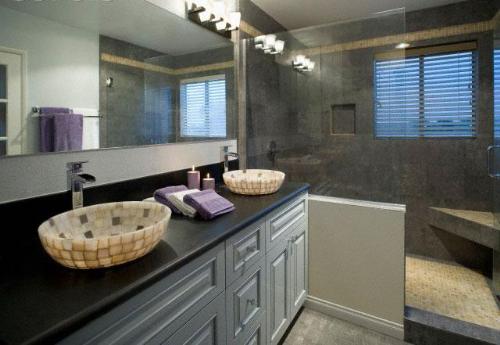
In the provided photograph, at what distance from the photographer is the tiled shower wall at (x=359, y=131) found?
253 centimetres

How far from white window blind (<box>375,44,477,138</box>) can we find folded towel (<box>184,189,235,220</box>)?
1705mm

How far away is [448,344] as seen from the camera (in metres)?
1.77

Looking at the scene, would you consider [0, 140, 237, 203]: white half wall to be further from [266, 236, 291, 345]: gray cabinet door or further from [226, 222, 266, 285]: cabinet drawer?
[266, 236, 291, 345]: gray cabinet door

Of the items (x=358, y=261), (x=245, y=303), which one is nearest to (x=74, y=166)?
(x=245, y=303)

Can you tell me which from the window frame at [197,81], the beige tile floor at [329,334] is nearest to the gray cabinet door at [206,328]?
the beige tile floor at [329,334]

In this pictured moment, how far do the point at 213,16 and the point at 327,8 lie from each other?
4.16ft

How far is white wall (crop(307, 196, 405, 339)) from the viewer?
1897 mm

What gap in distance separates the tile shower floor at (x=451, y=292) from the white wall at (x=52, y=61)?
7.81 ft

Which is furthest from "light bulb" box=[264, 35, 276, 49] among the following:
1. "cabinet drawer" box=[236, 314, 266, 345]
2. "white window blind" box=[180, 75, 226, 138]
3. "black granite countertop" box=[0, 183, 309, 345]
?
"cabinet drawer" box=[236, 314, 266, 345]

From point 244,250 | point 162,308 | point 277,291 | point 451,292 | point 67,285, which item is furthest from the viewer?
point 451,292

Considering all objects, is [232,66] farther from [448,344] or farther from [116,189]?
[448,344]

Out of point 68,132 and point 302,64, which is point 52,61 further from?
point 302,64

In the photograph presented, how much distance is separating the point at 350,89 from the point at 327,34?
51cm

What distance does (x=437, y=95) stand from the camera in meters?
2.94
